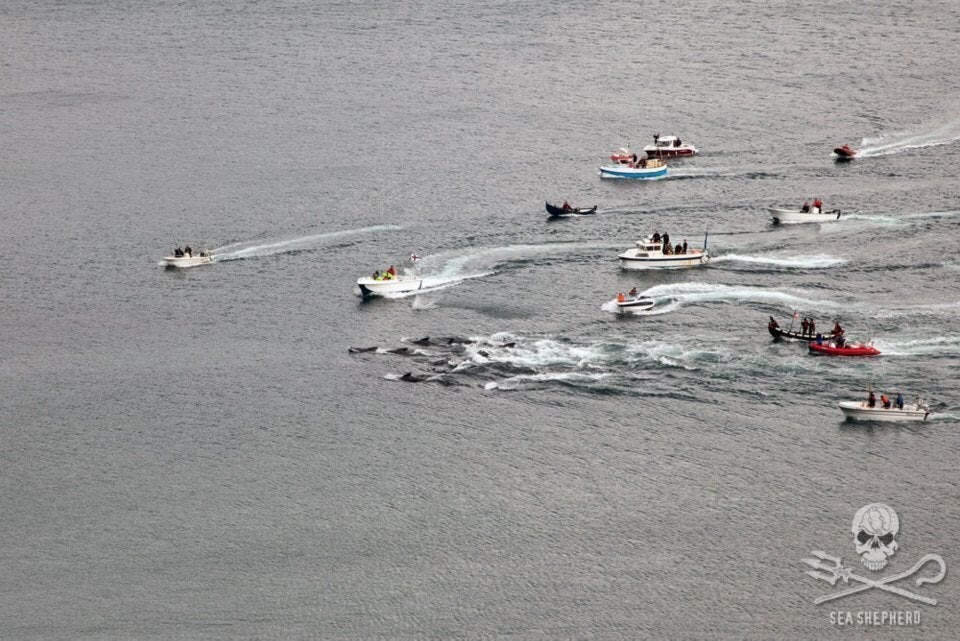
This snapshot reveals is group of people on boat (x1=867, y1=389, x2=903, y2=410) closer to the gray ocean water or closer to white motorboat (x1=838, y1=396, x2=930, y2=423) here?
white motorboat (x1=838, y1=396, x2=930, y2=423)

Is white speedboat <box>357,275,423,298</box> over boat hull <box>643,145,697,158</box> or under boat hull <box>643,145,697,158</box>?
under

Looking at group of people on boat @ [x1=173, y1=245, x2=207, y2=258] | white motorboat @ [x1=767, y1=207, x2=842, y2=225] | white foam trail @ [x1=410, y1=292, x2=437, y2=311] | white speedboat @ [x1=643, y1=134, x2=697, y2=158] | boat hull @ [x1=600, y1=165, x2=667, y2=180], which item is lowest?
white foam trail @ [x1=410, y1=292, x2=437, y2=311]

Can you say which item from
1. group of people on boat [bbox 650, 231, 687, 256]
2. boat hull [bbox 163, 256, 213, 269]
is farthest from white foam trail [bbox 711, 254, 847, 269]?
boat hull [bbox 163, 256, 213, 269]

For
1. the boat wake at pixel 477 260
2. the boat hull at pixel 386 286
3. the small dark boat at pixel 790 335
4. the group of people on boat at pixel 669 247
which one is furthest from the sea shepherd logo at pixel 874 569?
the boat hull at pixel 386 286

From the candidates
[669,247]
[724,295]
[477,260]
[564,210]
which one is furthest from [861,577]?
[564,210]

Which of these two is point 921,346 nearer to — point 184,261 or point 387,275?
point 387,275

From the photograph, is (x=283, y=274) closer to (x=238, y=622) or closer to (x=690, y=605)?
(x=238, y=622)

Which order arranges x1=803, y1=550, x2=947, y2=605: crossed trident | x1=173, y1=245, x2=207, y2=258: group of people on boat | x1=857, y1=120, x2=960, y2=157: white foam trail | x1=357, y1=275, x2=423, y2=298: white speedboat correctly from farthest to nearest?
x1=857, y1=120, x2=960, y2=157: white foam trail < x1=173, y1=245, x2=207, y2=258: group of people on boat < x1=357, y1=275, x2=423, y2=298: white speedboat < x1=803, y1=550, x2=947, y2=605: crossed trident

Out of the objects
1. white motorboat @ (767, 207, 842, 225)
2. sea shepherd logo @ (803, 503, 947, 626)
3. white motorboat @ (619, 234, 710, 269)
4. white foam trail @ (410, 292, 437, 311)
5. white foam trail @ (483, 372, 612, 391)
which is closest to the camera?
sea shepherd logo @ (803, 503, 947, 626)
